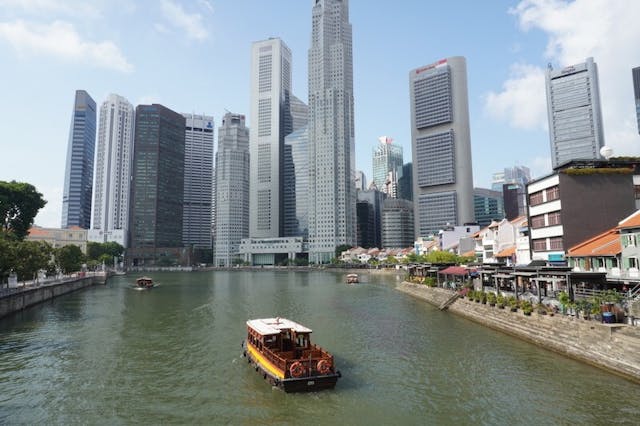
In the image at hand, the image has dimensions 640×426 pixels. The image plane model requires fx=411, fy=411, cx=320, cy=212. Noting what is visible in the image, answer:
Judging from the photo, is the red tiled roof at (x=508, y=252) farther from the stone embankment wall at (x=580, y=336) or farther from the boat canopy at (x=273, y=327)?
the boat canopy at (x=273, y=327)

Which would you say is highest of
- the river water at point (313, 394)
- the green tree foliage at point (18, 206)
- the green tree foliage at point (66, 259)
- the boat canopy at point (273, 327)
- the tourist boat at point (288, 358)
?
the green tree foliage at point (18, 206)

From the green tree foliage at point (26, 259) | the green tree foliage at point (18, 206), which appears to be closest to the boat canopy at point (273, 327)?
the green tree foliage at point (26, 259)

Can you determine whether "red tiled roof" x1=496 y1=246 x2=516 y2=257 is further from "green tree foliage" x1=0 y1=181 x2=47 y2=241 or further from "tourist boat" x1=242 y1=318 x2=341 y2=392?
"green tree foliage" x1=0 y1=181 x2=47 y2=241

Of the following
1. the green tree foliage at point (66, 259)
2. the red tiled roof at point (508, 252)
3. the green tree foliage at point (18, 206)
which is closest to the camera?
the red tiled roof at point (508, 252)

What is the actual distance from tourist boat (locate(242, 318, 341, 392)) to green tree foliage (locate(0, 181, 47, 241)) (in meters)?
84.5

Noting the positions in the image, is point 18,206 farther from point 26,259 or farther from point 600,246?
point 600,246

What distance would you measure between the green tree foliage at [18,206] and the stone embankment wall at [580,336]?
99.8m

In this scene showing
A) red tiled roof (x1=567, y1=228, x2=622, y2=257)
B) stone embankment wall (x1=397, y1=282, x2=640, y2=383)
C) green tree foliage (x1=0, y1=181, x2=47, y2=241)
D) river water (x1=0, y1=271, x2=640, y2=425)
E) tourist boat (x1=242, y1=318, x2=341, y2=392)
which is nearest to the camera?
river water (x1=0, y1=271, x2=640, y2=425)

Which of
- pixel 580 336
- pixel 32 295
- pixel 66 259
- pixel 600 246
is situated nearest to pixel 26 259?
pixel 32 295

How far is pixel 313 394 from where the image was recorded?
1072 inches

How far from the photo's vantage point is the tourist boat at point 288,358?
27406 mm

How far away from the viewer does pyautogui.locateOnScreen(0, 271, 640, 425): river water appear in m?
24.4

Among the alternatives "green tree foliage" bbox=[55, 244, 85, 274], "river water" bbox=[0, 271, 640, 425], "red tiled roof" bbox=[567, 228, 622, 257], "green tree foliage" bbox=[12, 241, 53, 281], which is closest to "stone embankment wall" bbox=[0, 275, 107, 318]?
"green tree foliage" bbox=[12, 241, 53, 281]

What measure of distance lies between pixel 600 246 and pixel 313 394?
40050mm
